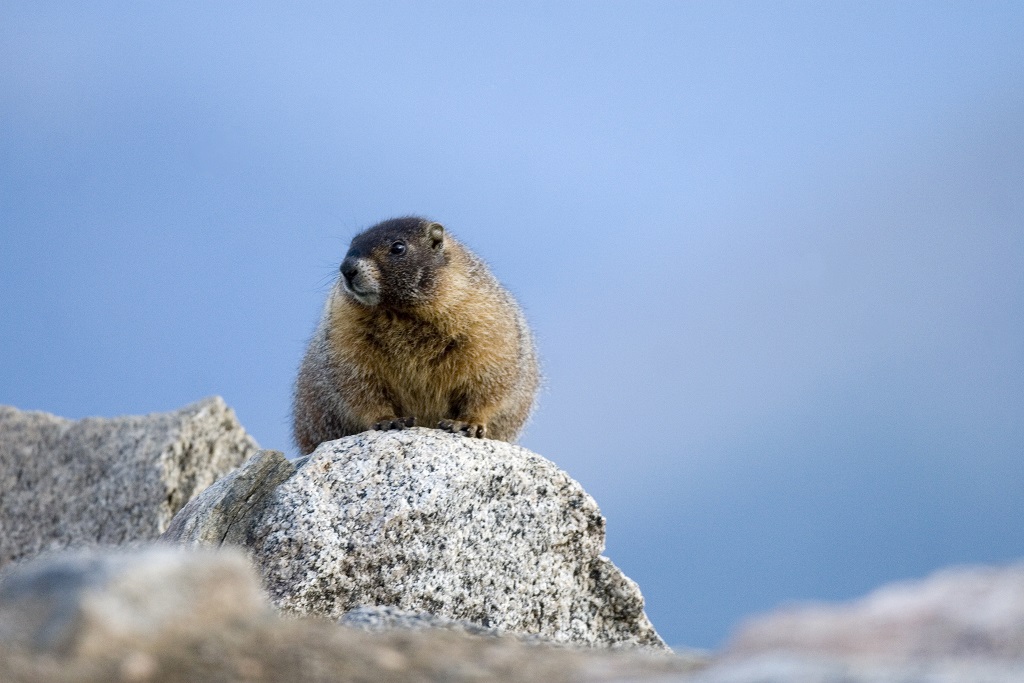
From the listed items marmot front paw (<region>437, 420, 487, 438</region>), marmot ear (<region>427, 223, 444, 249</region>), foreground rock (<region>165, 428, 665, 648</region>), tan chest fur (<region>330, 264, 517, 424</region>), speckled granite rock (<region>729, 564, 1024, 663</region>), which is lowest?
speckled granite rock (<region>729, 564, 1024, 663</region>)

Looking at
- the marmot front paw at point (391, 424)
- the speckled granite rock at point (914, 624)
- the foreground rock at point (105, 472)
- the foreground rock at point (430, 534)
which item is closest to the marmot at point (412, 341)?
the marmot front paw at point (391, 424)

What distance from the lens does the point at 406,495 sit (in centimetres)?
865

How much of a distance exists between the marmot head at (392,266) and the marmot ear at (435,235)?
14 mm

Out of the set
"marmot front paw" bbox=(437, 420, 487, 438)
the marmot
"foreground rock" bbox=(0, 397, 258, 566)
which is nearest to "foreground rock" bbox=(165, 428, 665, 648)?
"marmot front paw" bbox=(437, 420, 487, 438)

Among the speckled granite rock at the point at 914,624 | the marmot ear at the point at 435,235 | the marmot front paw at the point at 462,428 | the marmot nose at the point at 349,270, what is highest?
the marmot ear at the point at 435,235

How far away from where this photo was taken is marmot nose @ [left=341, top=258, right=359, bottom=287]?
10.0 metres

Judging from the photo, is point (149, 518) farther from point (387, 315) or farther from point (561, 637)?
point (561, 637)

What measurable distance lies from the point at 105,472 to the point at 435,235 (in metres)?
5.26

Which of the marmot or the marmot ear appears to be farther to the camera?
the marmot ear

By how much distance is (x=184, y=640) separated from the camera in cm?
407

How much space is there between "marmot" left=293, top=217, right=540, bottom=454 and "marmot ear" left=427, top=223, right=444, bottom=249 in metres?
0.01

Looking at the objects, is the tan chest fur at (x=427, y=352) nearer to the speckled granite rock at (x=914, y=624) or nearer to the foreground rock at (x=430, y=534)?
the foreground rock at (x=430, y=534)

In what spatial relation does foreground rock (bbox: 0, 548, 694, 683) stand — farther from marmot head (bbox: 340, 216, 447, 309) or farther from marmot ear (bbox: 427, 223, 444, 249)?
marmot ear (bbox: 427, 223, 444, 249)

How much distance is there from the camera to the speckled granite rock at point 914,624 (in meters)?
4.11
